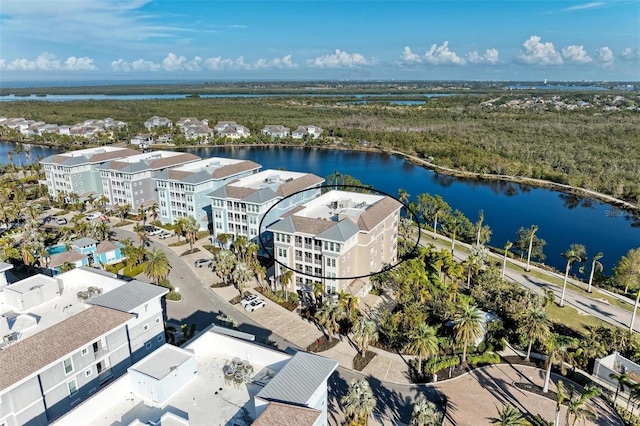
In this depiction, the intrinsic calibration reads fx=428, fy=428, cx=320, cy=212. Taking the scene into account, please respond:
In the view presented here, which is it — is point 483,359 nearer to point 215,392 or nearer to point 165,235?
point 215,392

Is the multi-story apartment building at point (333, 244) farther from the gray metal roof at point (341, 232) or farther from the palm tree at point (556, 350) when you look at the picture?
the palm tree at point (556, 350)

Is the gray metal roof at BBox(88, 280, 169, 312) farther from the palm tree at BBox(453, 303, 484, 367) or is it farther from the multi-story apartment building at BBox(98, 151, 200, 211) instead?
the multi-story apartment building at BBox(98, 151, 200, 211)

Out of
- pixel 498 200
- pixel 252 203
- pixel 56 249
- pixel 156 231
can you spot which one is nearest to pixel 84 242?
pixel 56 249

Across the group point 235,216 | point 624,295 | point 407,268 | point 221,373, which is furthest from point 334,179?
point 221,373

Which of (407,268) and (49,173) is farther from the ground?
(49,173)

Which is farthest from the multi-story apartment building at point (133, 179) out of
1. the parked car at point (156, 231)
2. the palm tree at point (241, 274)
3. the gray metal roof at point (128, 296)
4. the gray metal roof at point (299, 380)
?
the gray metal roof at point (299, 380)

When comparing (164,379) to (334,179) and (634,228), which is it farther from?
(634,228)
